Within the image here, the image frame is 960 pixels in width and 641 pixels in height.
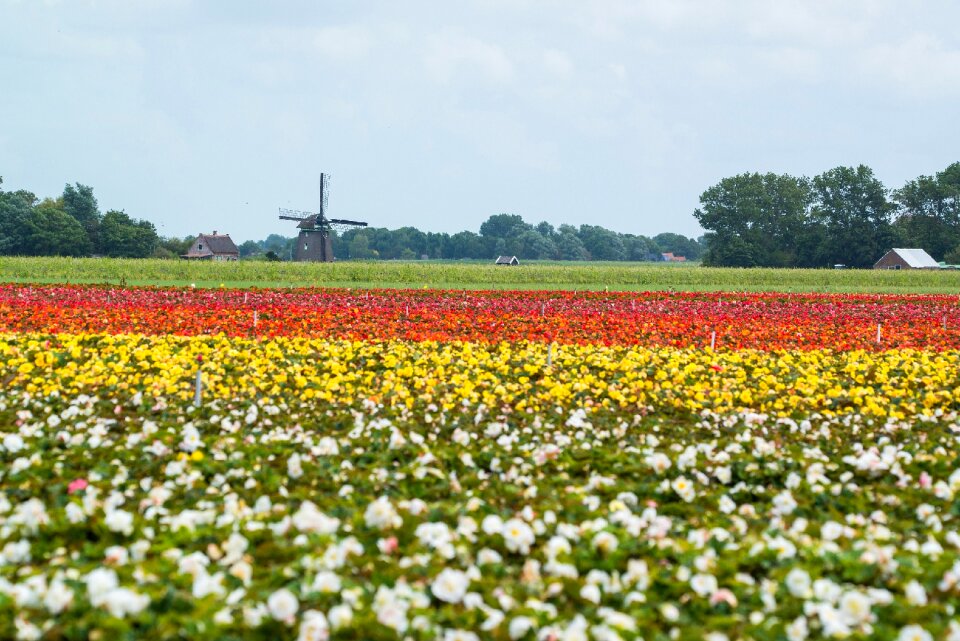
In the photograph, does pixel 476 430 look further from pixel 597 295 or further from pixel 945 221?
pixel 945 221

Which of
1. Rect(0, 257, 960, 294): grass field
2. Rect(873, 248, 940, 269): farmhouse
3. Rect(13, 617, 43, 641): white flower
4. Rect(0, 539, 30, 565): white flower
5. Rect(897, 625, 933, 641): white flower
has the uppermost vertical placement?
Rect(873, 248, 940, 269): farmhouse

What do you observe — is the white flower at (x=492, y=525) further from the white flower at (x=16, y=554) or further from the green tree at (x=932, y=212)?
the green tree at (x=932, y=212)

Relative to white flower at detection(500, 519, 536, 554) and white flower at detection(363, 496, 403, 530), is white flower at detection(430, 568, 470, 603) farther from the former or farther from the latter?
white flower at detection(363, 496, 403, 530)

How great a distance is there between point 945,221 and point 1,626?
411 ft

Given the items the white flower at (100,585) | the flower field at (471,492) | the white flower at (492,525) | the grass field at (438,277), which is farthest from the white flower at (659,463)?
the grass field at (438,277)

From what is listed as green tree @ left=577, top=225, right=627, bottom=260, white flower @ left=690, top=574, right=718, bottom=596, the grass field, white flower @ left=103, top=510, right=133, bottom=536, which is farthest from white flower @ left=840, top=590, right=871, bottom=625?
green tree @ left=577, top=225, right=627, bottom=260

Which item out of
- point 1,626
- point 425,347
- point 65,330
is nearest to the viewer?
point 1,626

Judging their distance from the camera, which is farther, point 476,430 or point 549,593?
point 476,430

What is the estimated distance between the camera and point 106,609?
4.54m

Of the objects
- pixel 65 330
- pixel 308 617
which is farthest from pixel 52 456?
pixel 65 330

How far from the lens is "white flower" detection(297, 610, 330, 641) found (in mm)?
4363

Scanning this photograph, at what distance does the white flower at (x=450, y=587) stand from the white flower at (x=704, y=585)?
125cm

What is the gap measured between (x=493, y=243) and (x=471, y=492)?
6204 inches

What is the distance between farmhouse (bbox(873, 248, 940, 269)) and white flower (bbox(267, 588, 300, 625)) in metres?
102
